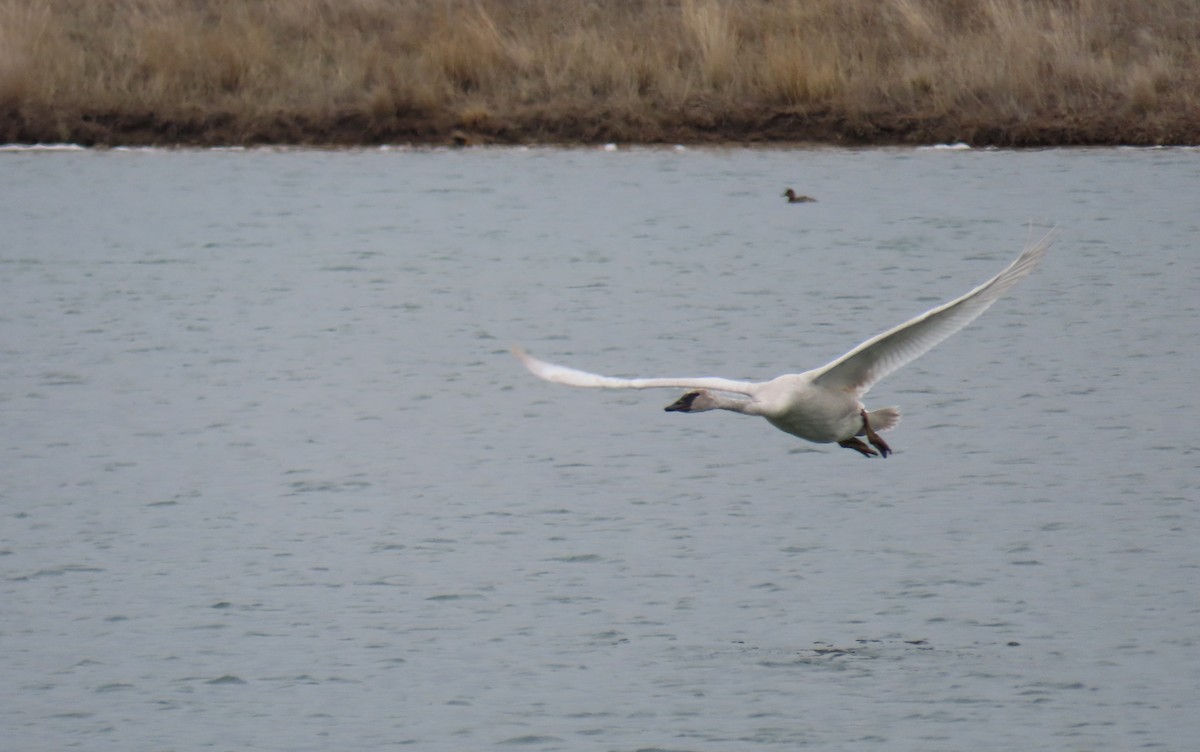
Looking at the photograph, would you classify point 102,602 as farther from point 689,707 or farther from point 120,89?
point 120,89

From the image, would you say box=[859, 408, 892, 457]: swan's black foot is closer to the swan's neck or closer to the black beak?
the swan's neck

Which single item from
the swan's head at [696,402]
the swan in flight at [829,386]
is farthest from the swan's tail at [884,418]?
the swan's head at [696,402]

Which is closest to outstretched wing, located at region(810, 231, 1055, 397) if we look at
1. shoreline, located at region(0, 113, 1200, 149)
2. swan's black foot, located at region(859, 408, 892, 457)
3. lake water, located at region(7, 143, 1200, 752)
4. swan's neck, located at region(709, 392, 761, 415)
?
swan's black foot, located at region(859, 408, 892, 457)

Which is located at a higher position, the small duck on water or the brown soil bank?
the brown soil bank

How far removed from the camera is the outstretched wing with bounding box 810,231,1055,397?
8.77 meters

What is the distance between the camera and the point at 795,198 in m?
21.4

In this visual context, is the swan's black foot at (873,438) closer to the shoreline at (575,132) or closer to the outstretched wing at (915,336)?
the outstretched wing at (915,336)

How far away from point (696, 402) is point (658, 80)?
15427 millimetres

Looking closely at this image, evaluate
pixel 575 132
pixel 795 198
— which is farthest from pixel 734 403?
pixel 575 132

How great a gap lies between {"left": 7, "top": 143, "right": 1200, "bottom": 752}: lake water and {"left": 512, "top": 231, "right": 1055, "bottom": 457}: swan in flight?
0.91 m

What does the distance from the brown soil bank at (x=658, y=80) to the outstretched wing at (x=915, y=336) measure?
47.1ft

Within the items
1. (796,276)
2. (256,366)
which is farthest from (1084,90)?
(256,366)

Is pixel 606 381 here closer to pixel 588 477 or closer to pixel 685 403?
pixel 685 403

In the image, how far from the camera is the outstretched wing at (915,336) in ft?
28.8
